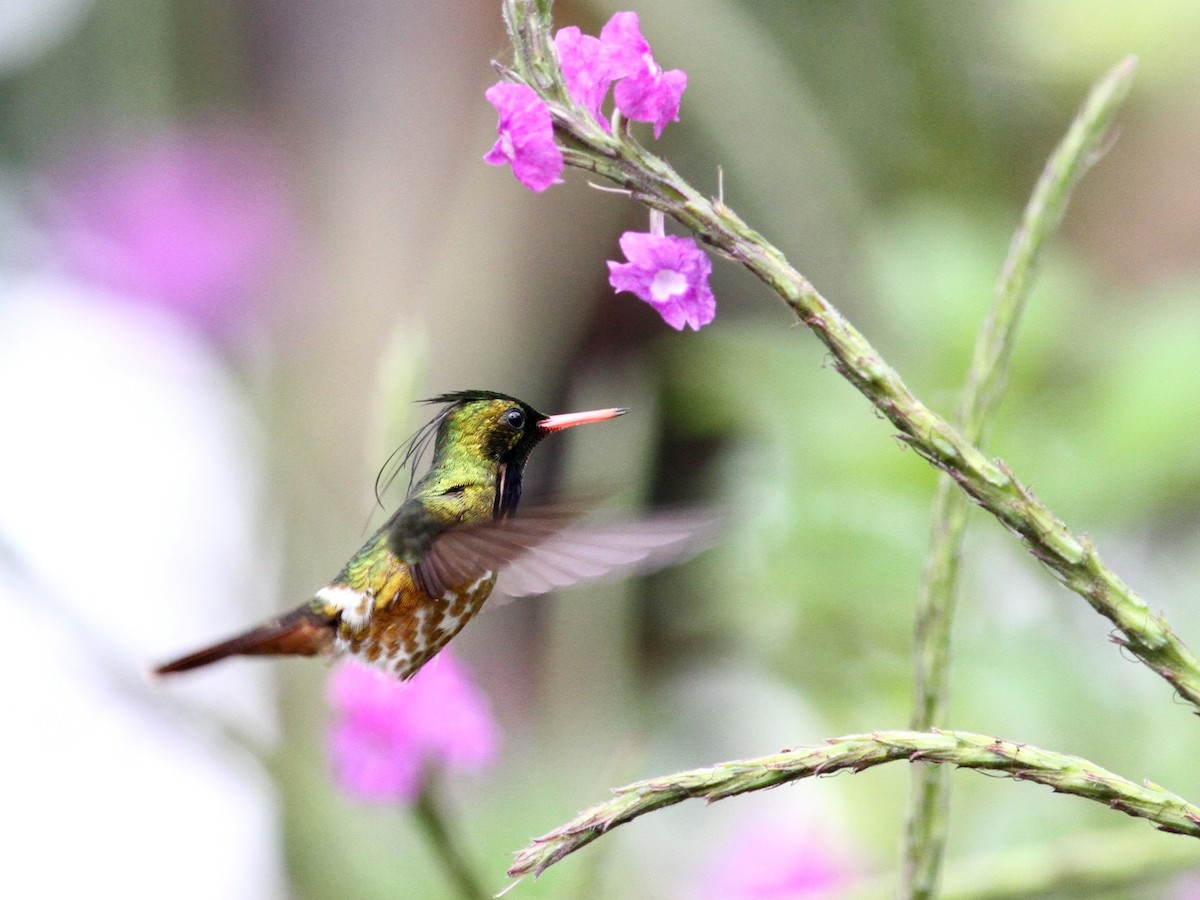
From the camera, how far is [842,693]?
2492 mm

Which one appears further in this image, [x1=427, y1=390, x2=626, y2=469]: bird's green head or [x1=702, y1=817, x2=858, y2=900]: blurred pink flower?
[x1=702, y1=817, x2=858, y2=900]: blurred pink flower

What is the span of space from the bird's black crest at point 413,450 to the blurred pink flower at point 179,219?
230cm

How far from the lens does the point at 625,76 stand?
868mm

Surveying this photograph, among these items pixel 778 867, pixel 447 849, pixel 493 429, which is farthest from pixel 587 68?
pixel 778 867

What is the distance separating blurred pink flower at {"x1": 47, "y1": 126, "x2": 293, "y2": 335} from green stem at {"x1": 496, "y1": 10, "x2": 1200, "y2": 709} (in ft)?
9.11

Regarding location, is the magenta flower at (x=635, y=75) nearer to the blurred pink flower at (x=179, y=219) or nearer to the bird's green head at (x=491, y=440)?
the bird's green head at (x=491, y=440)

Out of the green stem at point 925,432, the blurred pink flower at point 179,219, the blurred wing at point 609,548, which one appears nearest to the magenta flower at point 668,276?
the green stem at point 925,432

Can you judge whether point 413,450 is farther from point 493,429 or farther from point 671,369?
point 671,369

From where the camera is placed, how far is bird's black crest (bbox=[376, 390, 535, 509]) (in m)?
1.12

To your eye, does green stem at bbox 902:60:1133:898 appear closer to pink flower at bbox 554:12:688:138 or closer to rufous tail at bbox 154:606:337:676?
pink flower at bbox 554:12:688:138

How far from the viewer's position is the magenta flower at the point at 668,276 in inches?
32.6

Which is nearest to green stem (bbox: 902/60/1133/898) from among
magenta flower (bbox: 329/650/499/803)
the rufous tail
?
the rufous tail

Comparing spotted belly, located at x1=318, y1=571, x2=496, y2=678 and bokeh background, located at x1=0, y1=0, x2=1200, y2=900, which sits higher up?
bokeh background, located at x1=0, y1=0, x2=1200, y2=900

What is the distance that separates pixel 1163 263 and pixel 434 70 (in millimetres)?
2092
